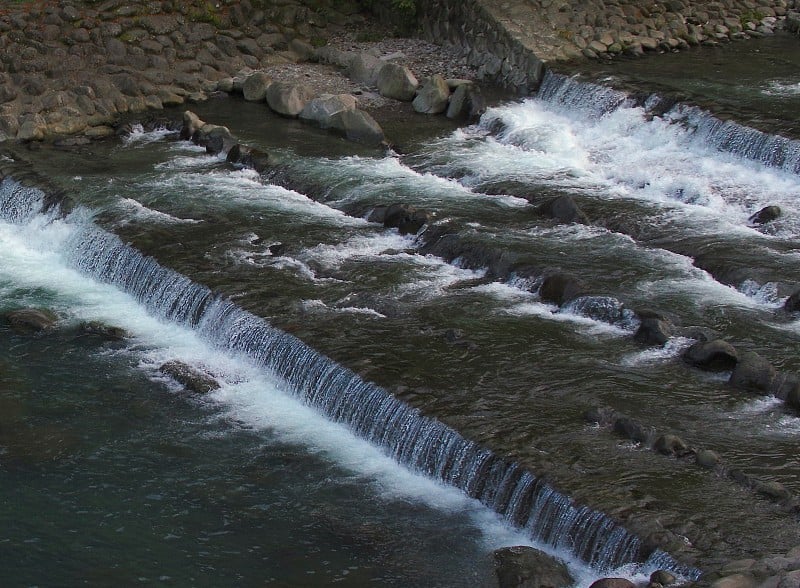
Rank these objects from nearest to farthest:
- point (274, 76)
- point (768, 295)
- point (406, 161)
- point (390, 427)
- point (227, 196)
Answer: point (390, 427), point (768, 295), point (227, 196), point (406, 161), point (274, 76)

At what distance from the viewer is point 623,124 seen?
2367cm

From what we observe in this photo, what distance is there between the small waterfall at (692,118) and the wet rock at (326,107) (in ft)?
12.6

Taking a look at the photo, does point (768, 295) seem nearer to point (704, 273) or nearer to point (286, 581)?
point (704, 273)

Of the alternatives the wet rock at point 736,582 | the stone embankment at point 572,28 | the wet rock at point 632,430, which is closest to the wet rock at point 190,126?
the stone embankment at point 572,28

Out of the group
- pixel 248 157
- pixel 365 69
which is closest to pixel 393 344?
pixel 248 157

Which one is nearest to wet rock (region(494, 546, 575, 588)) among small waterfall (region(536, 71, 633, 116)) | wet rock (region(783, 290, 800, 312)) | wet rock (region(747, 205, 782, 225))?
wet rock (region(783, 290, 800, 312))

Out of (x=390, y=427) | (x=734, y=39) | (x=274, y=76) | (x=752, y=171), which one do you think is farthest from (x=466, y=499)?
(x=734, y=39)

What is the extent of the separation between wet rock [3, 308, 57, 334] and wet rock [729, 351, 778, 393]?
29.4ft

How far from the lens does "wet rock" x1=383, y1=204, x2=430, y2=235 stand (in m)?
19.4

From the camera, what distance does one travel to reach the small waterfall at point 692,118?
833 inches

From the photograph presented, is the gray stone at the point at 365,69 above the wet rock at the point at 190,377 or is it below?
above

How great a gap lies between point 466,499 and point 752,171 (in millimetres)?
10115

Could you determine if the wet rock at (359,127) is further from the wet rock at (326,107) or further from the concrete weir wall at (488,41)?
the concrete weir wall at (488,41)

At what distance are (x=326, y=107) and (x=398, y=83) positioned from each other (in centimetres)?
187
